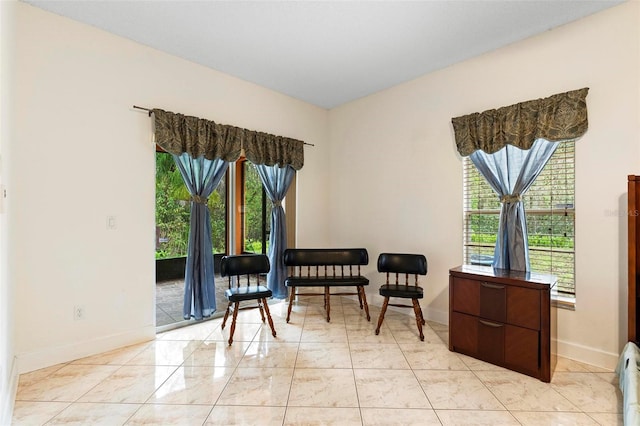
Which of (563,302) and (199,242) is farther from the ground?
(199,242)

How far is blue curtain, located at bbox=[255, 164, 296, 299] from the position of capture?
12.8ft

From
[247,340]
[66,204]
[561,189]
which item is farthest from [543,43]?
[66,204]

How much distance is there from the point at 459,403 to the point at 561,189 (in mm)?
2004

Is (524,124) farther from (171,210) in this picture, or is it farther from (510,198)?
(171,210)

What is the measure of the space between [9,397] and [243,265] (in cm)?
183

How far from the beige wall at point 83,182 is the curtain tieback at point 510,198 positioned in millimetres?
3257

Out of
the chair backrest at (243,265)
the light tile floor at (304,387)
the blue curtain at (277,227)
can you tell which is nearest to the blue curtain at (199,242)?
the chair backrest at (243,265)

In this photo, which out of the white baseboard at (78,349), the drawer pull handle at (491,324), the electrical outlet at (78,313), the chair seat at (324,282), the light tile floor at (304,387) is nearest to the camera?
the light tile floor at (304,387)

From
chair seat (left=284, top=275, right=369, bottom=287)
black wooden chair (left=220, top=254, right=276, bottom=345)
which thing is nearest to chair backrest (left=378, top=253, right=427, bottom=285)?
chair seat (left=284, top=275, right=369, bottom=287)

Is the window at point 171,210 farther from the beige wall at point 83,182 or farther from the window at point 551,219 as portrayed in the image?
→ the window at point 551,219

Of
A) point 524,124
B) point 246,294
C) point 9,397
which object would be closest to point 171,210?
point 246,294

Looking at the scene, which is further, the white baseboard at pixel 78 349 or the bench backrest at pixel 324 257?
the bench backrest at pixel 324 257

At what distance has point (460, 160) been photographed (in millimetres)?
3236

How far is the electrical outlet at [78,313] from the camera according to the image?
99.0 inches
